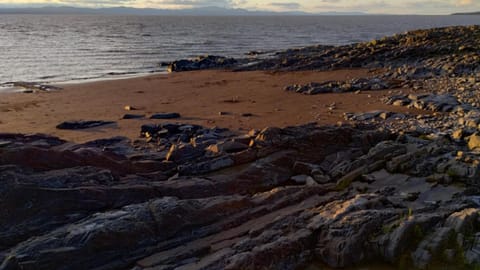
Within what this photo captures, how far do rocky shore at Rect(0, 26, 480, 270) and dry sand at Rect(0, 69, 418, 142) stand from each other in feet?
9.78

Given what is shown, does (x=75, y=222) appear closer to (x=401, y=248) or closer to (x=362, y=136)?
(x=401, y=248)

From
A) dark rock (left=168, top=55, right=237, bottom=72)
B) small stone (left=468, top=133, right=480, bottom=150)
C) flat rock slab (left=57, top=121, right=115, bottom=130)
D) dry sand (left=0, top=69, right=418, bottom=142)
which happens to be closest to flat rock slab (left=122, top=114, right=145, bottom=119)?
dry sand (left=0, top=69, right=418, bottom=142)

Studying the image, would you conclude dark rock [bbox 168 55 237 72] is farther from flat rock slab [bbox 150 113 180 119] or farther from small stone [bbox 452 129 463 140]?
small stone [bbox 452 129 463 140]

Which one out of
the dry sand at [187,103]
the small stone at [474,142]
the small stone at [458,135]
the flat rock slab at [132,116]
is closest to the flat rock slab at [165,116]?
the dry sand at [187,103]

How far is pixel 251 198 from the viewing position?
1151 centimetres

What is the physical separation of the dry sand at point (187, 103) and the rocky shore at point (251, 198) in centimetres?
298

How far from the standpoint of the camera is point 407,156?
1401 cm

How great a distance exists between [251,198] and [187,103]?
16311 millimetres

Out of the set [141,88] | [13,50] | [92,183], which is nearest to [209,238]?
[92,183]

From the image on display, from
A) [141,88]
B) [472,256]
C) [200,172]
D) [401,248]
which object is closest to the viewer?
[472,256]

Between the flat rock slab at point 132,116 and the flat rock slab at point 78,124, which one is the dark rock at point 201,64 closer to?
the flat rock slab at point 132,116

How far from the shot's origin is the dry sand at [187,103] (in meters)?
21.2

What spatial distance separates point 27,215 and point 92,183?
6.57 ft

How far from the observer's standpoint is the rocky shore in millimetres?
8984
